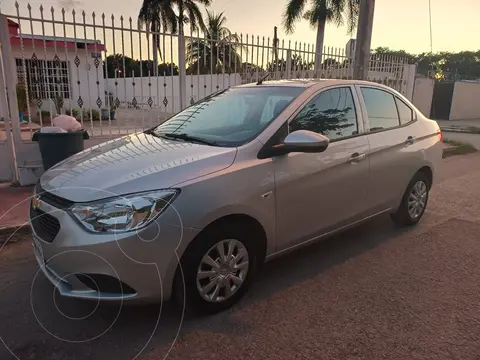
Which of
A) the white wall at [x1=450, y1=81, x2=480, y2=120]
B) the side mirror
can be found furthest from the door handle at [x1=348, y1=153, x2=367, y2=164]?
the white wall at [x1=450, y1=81, x2=480, y2=120]

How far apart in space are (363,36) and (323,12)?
14538 millimetres

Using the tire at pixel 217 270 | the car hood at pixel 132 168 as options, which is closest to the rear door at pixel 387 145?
the tire at pixel 217 270

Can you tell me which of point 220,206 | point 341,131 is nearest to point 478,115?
point 341,131

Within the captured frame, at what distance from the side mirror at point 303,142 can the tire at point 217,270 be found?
74 cm

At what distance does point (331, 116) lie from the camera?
3738mm

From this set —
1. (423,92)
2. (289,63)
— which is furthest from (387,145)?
(423,92)

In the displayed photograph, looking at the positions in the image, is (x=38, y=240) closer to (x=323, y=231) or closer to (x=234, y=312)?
(x=234, y=312)

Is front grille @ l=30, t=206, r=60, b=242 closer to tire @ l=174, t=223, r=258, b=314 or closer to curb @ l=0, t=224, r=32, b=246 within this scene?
tire @ l=174, t=223, r=258, b=314

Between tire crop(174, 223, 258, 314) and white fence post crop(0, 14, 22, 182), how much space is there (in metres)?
4.48

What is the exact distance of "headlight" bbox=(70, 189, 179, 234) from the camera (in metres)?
2.44

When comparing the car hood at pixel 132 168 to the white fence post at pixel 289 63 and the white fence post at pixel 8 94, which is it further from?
the white fence post at pixel 289 63

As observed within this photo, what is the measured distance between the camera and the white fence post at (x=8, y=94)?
5.57m

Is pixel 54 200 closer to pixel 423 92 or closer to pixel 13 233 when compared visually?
pixel 13 233

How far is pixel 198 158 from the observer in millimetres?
2842
